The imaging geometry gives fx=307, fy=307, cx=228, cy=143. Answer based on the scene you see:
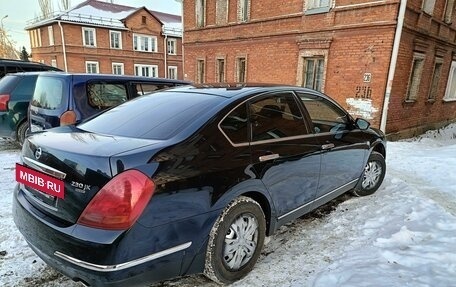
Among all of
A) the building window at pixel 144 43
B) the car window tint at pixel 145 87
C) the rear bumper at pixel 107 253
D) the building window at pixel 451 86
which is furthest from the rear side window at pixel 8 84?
the building window at pixel 144 43

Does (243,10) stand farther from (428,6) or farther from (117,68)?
(117,68)

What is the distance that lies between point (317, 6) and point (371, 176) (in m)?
8.56

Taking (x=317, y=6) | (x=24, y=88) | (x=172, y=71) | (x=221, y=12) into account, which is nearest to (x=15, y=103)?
(x=24, y=88)

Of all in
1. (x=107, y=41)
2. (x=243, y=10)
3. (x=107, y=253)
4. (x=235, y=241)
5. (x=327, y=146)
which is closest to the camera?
(x=107, y=253)

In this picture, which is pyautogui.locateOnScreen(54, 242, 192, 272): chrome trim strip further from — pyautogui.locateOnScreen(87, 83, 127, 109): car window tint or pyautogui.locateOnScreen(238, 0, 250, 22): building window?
pyautogui.locateOnScreen(238, 0, 250, 22): building window

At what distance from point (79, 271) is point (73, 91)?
11.5 ft

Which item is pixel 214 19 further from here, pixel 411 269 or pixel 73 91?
pixel 411 269

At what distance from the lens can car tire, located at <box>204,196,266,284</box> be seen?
232cm

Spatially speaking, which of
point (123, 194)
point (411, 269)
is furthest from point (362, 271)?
point (123, 194)

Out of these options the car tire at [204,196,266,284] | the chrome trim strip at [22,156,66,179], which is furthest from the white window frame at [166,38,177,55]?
the car tire at [204,196,266,284]

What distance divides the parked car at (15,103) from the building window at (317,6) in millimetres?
9095

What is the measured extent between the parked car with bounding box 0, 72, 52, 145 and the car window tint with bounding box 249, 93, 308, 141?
5.94m

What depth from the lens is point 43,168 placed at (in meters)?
2.15

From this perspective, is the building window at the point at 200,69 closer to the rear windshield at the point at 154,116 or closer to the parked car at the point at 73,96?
the parked car at the point at 73,96
